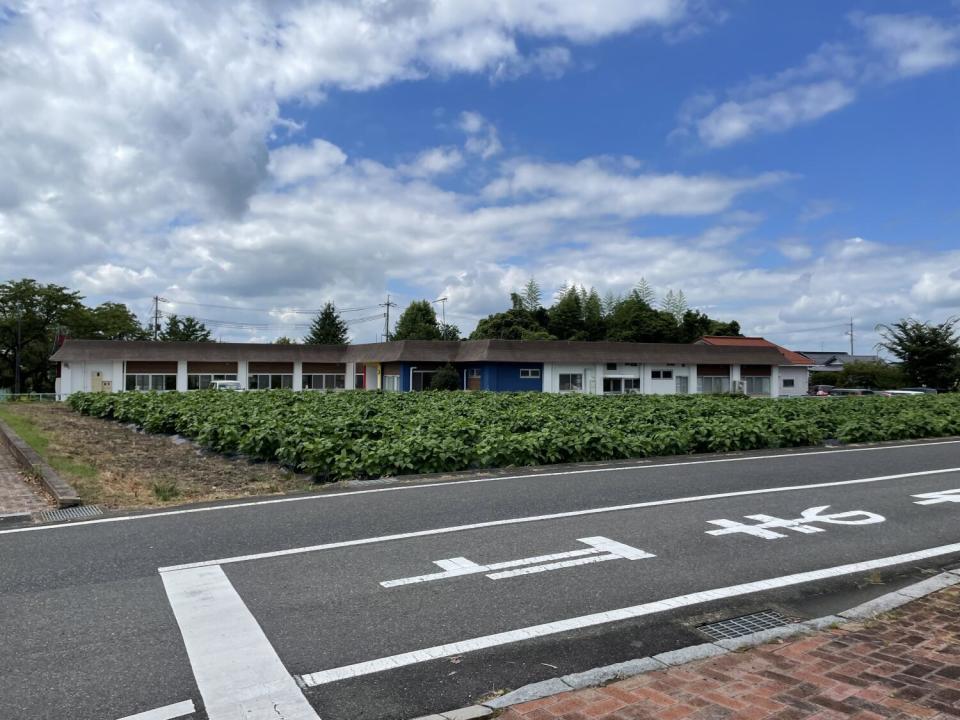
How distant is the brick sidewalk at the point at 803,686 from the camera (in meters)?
3.31

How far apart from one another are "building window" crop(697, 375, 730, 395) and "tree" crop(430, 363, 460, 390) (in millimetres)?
17752

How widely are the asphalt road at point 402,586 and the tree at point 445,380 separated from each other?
35.9 m

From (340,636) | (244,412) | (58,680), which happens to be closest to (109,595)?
(58,680)

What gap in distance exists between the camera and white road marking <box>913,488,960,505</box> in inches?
346

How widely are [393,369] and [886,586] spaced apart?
146ft

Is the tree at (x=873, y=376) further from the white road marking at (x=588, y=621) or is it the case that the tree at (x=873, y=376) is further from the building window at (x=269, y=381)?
the white road marking at (x=588, y=621)

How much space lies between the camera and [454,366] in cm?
4812

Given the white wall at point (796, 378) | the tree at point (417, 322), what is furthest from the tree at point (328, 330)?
the white wall at point (796, 378)

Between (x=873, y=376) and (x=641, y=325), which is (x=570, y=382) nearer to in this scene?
(x=873, y=376)

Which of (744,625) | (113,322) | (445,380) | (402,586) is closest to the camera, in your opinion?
(744,625)

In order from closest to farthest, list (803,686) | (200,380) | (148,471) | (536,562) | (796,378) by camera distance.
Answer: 1. (803,686)
2. (536,562)
3. (148,471)
4. (200,380)
5. (796,378)

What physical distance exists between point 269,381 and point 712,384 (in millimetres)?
32396

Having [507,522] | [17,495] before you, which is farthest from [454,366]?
[507,522]

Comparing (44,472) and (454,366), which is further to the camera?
(454,366)
